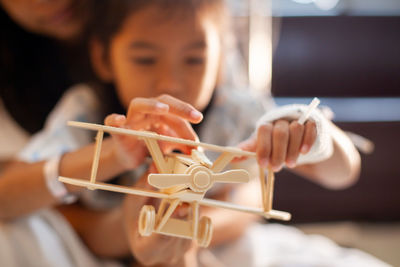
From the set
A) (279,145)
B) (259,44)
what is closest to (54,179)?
(279,145)

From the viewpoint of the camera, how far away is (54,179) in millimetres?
503

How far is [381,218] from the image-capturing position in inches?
53.3

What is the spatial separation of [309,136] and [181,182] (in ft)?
0.45

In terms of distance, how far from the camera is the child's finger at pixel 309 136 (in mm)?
390

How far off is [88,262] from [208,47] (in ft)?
1.30

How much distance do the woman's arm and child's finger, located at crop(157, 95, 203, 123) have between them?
8 centimetres

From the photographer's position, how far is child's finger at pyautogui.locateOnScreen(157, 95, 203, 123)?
1.25 feet

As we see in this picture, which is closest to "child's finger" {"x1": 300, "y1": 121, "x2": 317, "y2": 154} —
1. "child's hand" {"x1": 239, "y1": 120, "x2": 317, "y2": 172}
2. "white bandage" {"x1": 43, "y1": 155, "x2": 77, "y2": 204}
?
"child's hand" {"x1": 239, "y1": 120, "x2": 317, "y2": 172}

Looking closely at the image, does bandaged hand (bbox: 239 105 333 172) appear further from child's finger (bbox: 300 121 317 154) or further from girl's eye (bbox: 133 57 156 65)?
girl's eye (bbox: 133 57 156 65)

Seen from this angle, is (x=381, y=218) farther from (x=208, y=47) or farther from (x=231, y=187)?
(x=208, y=47)

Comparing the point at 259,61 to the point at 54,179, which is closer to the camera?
the point at 54,179

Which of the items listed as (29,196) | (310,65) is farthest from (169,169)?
(310,65)

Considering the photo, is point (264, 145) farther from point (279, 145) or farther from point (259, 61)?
point (259, 61)

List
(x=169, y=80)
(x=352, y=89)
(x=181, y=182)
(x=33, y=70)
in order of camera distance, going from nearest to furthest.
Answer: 1. (x=181, y=182)
2. (x=169, y=80)
3. (x=33, y=70)
4. (x=352, y=89)
